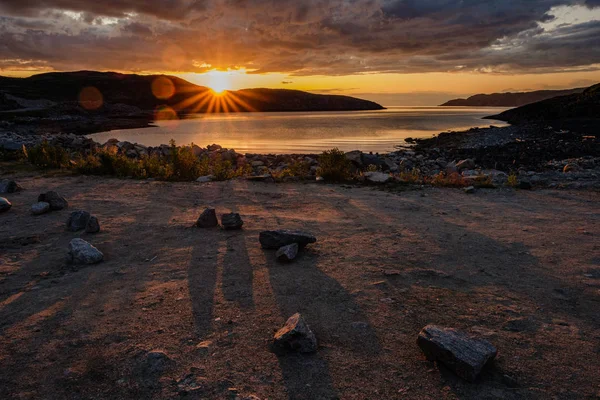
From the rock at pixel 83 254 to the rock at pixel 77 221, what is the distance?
1.45 metres

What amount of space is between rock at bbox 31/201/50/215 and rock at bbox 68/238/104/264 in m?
3.13

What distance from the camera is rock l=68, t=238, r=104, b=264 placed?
5664mm

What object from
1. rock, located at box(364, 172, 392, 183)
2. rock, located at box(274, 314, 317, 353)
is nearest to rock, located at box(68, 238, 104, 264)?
rock, located at box(274, 314, 317, 353)

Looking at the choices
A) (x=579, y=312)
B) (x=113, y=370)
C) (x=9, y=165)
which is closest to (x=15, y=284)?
(x=113, y=370)

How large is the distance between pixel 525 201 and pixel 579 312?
6257mm

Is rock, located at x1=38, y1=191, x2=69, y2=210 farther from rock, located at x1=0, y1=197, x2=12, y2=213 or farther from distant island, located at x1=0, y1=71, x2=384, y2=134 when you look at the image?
distant island, located at x1=0, y1=71, x2=384, y2=134

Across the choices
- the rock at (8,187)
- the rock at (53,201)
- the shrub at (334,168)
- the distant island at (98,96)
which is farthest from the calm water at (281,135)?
the distant island at (98,96)

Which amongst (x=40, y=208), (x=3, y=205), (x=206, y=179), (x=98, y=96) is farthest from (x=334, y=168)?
(x=98, y=96)

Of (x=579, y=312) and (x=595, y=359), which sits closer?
(x=595, y=359)

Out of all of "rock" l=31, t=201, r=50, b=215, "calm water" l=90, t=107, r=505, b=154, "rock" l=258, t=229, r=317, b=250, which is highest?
"calm water" l=90, t=107, r=505, b=154

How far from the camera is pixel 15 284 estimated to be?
5039mm

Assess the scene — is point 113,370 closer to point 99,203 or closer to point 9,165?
point 99,203

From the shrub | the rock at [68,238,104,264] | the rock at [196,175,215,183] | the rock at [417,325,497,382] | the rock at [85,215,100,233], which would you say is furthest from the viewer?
the shrub

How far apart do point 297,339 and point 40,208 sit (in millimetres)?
7403
